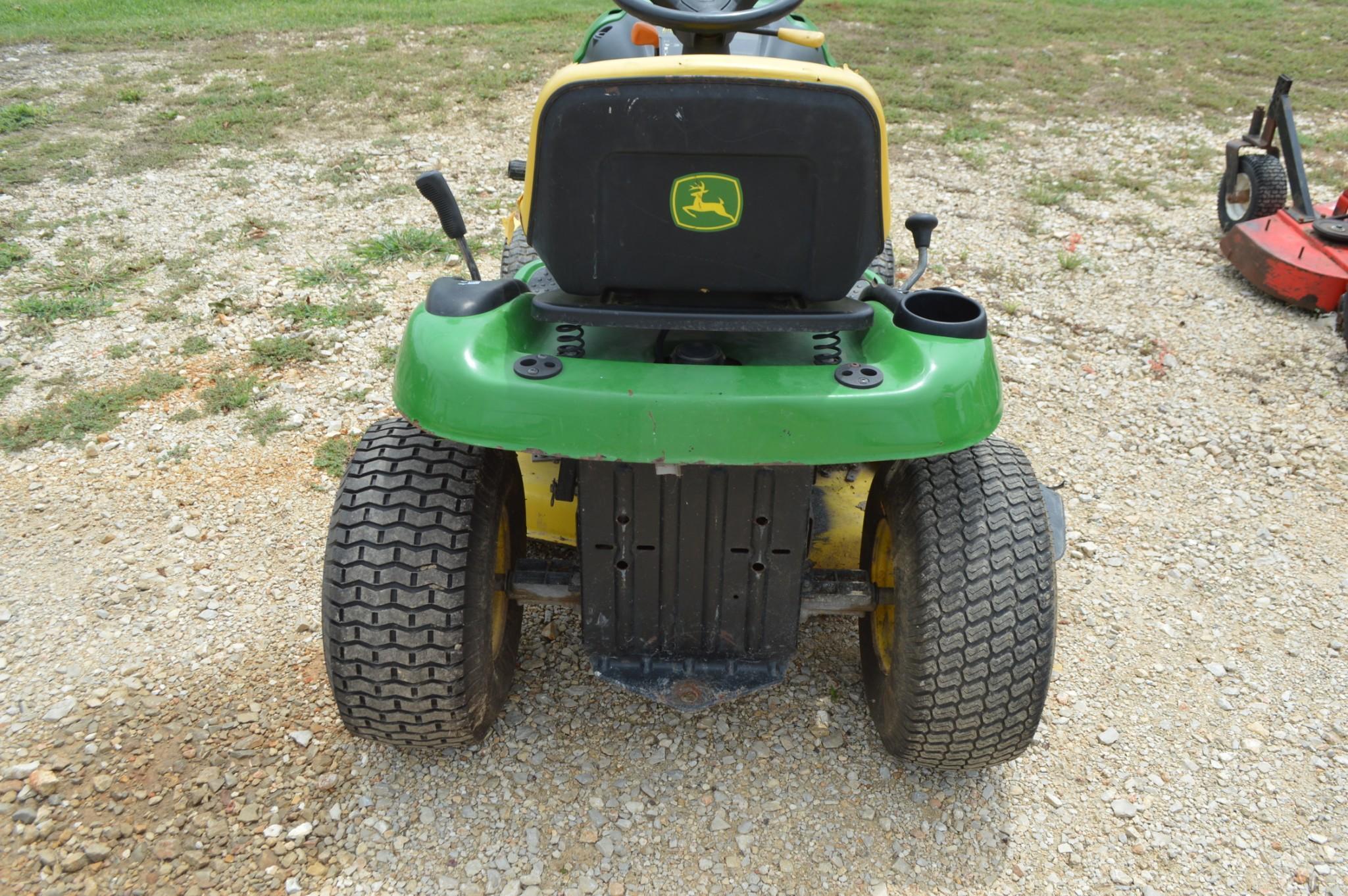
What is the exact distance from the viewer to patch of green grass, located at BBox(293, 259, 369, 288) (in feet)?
15.7

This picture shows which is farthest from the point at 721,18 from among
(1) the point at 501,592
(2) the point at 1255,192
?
(2) the point at 1255,192

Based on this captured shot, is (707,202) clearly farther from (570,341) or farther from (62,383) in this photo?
(62,383)

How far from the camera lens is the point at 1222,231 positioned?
555 cm

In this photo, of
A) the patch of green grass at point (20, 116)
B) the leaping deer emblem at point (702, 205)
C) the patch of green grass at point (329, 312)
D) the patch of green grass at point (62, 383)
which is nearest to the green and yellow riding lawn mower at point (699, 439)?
the leaping deer emblem at point (702, 205)

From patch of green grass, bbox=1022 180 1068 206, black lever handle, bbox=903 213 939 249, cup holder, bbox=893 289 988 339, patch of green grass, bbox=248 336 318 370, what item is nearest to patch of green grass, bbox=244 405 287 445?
patch of green grass, bbox=248 336 318 370

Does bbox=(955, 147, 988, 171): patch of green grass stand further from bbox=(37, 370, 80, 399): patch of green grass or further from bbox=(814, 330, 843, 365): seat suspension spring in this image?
bbox=(37, 370, 80, 399): patch of green grass

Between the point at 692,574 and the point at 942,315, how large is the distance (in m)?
0.80

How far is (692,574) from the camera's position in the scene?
7.50 ft

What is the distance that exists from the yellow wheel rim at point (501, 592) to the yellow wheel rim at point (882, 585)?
0.94 metres

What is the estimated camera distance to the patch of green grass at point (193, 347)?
419 cm

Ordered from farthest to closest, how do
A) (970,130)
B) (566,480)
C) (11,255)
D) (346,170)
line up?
(970,130) → (346,170) → (11,255) → (566,480)

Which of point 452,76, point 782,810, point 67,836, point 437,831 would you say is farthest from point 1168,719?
point 452,76

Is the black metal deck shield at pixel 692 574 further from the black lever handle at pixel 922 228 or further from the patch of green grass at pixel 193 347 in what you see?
the patch of green grass at pixel 193 347

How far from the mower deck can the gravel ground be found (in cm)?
26
